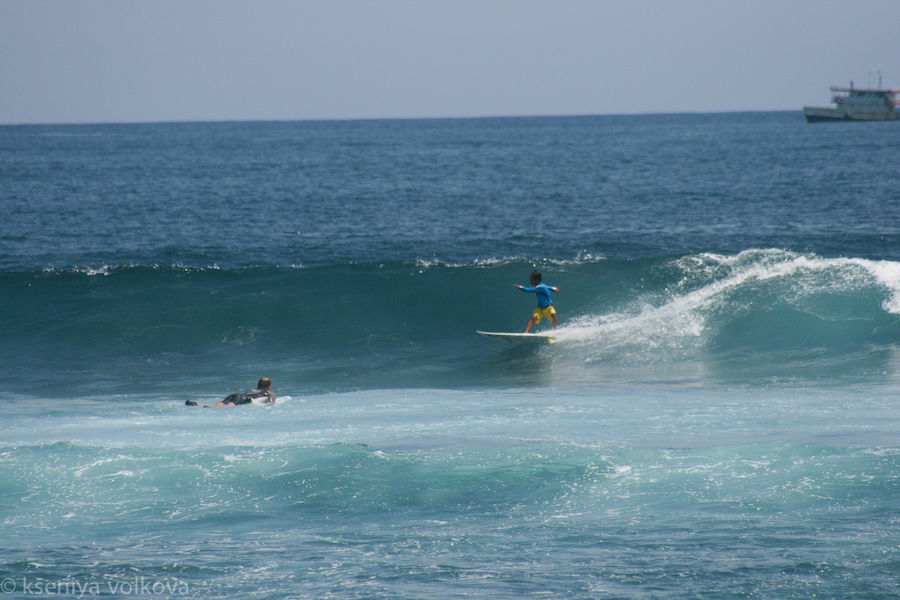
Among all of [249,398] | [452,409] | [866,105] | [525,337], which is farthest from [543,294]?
[866,105]

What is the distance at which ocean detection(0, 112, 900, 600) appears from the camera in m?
8.98

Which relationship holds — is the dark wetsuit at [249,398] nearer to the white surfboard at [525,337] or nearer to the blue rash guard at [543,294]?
the white surfboard at [525,337]

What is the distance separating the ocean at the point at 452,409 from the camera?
29.5 feet

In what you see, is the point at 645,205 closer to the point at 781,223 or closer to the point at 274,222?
the point at 781,223

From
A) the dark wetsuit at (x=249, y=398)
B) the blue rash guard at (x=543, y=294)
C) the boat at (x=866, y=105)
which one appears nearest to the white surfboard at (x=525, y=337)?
the blue rash guard at (x=543, y=294)

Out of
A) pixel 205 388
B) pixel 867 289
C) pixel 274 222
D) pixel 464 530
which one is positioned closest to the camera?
pixel 464 530

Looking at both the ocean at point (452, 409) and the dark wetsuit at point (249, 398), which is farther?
the dark wetsuit at point (249, 398)

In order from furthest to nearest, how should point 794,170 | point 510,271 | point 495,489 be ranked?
1. point 794,170
2. point 510,271
3. point 495,489

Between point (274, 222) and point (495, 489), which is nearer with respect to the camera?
point (495, 489)

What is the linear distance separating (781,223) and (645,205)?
323 inches

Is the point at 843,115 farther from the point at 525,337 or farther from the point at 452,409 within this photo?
A: the point at 452,409

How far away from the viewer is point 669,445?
40.8 feet

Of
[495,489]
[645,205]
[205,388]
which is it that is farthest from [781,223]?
[495,489]

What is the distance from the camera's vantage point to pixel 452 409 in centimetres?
1576
